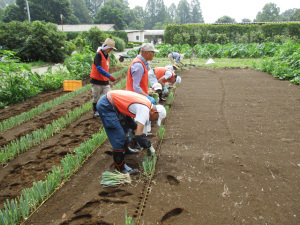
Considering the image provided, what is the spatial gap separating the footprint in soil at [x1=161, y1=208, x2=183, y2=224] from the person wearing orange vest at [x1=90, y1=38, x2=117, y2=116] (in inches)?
102

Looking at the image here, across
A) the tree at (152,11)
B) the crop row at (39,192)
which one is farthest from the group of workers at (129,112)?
the tree at (152,11)

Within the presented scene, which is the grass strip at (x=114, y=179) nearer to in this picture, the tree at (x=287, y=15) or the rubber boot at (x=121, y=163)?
the rubber boot at (x=121, y=163)

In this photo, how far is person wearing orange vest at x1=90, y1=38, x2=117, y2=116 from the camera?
4102 mm

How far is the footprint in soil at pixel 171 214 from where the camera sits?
201cm

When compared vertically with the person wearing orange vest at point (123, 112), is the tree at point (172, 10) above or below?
above

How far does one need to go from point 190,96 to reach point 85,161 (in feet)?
13.3

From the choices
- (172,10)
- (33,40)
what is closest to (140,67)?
(33,40)

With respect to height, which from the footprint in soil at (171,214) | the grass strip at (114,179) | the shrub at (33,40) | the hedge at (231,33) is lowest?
the footprint in soil at (171,214)

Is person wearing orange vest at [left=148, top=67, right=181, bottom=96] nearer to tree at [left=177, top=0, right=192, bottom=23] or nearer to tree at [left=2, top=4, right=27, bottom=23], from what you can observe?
tree at [left=2, top=4, right=27, bottom=23]


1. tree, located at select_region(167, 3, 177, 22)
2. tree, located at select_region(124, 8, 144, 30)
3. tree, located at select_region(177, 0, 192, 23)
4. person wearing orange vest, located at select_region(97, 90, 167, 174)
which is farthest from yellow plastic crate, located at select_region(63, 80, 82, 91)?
tree, located at select_region(167, 3, 177, 22)

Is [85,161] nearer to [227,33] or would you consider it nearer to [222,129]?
[222,129]

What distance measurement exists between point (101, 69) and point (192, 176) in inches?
102

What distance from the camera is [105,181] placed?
2414 mm

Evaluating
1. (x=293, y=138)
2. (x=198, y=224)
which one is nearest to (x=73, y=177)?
(x=198, y=224)
